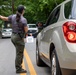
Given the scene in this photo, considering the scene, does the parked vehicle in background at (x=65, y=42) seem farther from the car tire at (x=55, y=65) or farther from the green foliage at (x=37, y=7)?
the green foliage at (x=37, y=7)

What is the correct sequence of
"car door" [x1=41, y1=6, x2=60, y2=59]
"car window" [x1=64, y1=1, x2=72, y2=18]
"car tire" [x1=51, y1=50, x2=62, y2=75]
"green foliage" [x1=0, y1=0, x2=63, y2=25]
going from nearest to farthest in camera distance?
1. "car window" [x1=64, y1=1, x2=72, y2=18]
2. "car tire" [x1=51, y1=50, x2=62, y2=75]
3. "car door" [x1=41, y1=6, x2=60, y2=59]
4. "green foliage" [x1=0, y1=0, x2=63, y2=25]

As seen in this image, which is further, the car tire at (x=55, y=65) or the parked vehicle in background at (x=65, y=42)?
the car tire at (x=55, y=65)

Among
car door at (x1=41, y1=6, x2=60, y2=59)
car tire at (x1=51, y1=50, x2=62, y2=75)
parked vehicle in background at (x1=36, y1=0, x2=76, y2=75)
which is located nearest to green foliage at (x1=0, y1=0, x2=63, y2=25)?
car door at (x1=41, y1=6, x2=60, y2=59)

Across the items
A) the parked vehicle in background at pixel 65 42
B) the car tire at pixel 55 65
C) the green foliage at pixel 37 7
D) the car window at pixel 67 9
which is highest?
the green foliage at pixel 37 7

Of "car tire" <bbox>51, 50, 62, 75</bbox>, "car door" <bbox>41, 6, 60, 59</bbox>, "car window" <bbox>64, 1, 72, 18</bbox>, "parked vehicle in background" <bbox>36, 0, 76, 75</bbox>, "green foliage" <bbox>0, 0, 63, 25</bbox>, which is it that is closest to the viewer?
"parked vehicle in background" <bbox>36, 0, 76, 75</bbox>

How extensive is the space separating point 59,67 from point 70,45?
2.18 ft

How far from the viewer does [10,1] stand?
5041cm

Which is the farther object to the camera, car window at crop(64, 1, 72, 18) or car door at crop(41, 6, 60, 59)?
car door at crop(41, 6, 60, 59)

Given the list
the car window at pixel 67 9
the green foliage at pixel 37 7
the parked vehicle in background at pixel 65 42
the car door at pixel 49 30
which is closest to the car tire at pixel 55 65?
the parked vehicle in background at pixel 65 42

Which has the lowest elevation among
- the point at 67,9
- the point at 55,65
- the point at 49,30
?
the point at 55,65

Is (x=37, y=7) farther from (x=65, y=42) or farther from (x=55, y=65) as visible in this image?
(x=65, y=42)

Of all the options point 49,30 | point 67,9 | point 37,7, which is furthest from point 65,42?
point 37,7

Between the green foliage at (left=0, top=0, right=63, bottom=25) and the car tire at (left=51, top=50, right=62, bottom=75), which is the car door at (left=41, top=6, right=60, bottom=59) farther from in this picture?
the green foliage at (left=0, top=0, right=63, bottom=25)

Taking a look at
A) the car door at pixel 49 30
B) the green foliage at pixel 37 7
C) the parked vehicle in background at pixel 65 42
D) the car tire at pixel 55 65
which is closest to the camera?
the parked vehicle in background at pixel 65 42
